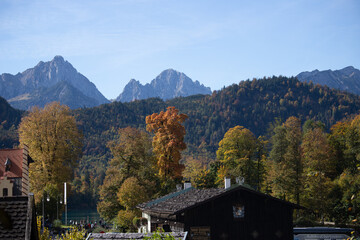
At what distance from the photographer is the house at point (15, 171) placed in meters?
58.7

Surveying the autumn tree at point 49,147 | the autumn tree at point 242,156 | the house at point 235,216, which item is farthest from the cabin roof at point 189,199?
the autumn tree at point 242,156

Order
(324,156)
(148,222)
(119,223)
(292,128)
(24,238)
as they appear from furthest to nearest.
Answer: (292,128) → (324,156) → (119,223) → (148,222) → (24,238)

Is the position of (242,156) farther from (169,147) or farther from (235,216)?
(235,216)

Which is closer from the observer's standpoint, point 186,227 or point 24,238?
point 24,238

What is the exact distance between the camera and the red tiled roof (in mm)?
59938

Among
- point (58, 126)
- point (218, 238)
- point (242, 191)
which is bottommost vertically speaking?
point (218, 238)

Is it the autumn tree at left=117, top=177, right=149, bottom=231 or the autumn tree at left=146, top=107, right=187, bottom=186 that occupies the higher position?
the autumn tree at left=146, top=107, right=187, bottom=186

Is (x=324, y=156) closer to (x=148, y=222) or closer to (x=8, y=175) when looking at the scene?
(x=148, y=222)

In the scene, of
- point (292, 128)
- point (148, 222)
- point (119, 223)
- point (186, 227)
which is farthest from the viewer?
point (292, 128)

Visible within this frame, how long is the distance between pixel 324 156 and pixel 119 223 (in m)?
33.4

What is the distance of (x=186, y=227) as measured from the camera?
33.7 metres

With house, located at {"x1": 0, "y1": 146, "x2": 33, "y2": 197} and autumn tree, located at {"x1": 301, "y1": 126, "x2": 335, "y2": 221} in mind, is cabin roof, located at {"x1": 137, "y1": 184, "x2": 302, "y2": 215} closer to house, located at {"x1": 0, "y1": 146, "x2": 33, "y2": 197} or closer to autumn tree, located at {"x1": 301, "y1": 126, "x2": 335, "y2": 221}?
house, located at {"x1": 0, "y1": 146, "x2": 33, "y2": 197}

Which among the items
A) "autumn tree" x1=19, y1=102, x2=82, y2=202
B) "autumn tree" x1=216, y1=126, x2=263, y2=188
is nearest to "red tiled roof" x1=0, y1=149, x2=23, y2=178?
"autumn tree" x1=19, y1=102, x2=82, y2=202

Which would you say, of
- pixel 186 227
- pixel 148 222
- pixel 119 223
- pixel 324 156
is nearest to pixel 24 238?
pixel 186 227
